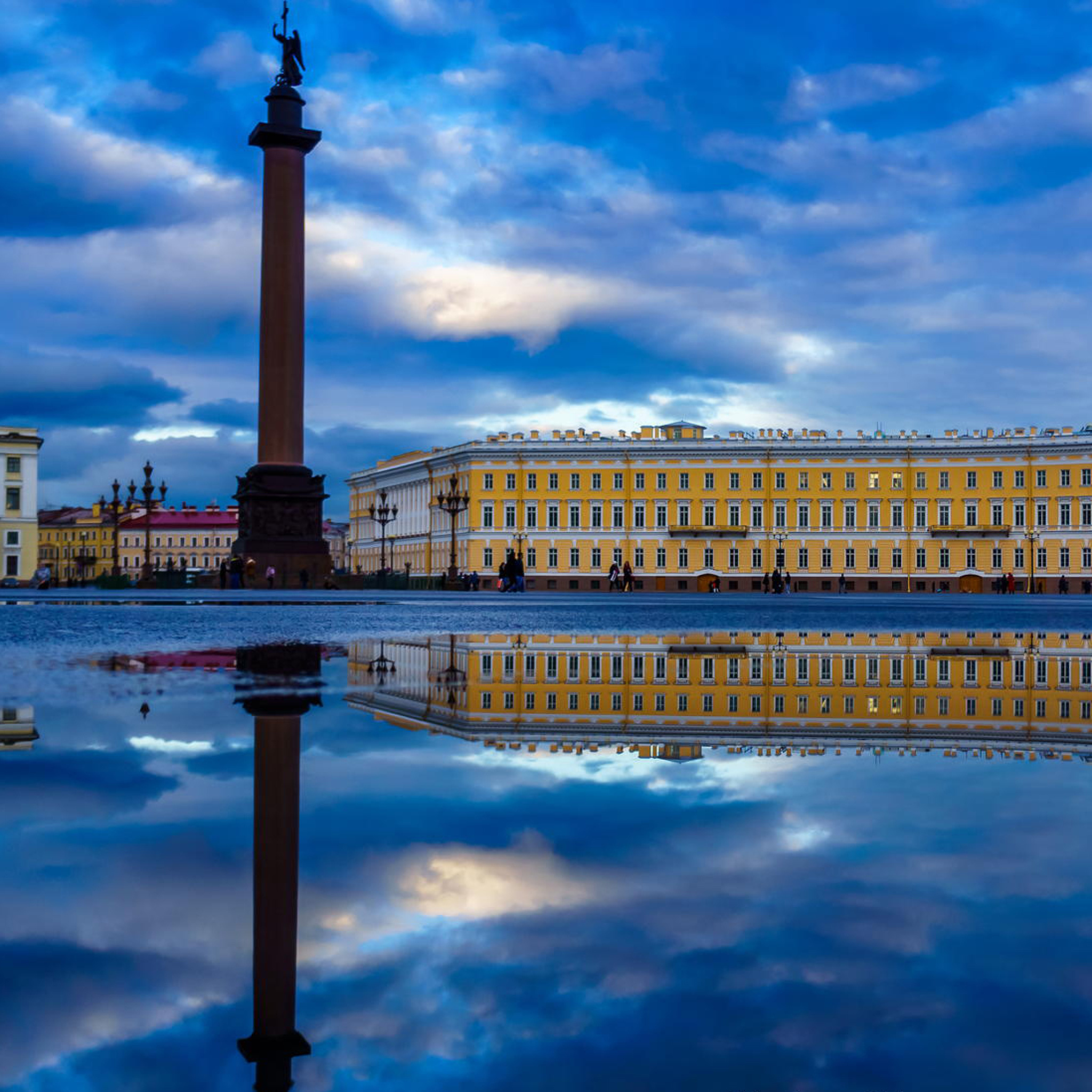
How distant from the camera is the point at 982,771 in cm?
357

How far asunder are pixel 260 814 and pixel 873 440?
3232 inches

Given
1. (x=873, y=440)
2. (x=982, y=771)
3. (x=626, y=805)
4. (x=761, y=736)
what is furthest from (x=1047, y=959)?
(x=873, y=440)

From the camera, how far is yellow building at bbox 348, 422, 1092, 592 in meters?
80.2

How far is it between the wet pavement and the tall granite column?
30.0m

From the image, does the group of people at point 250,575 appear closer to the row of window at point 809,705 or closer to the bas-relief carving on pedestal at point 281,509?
the bas-relief carving on pedestal at point 281,509

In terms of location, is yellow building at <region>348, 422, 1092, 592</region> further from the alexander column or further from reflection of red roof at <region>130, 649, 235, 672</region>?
reflection of red roof at <region>130, 649, 235, 672</region>

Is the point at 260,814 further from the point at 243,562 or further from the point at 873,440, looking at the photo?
the point at 873,440

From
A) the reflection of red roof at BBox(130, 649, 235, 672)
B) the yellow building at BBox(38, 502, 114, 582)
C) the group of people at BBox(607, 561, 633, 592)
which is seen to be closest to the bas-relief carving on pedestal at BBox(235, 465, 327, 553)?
the group of people at BBox(607, 561, 633, 592)

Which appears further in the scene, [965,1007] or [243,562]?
[243,562]

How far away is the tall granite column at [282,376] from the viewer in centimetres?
3425

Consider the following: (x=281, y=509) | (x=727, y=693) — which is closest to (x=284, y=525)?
(x=281, y=509)

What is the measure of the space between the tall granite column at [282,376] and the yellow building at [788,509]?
45.8 m

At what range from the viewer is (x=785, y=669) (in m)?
7.61

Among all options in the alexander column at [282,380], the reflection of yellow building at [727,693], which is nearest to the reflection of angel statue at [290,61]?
the alexander column at [282,380]
